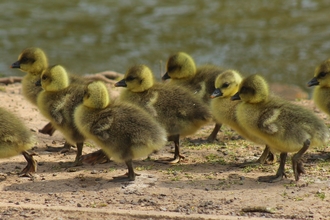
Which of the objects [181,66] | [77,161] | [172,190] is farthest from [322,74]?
[77,161]

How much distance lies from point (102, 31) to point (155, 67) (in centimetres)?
225

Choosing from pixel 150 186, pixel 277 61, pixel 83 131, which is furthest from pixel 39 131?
pixel 277 61

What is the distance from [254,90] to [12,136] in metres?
2.21

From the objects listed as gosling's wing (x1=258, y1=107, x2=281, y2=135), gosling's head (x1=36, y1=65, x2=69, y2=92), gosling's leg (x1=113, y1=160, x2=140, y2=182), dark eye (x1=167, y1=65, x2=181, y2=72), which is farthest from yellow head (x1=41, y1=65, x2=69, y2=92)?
gosling's wing (x1=258, y1=107, x2=281, y2=135)

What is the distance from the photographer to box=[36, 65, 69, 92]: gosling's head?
23.3ft

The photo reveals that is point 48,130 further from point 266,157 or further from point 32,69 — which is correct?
point 266,157

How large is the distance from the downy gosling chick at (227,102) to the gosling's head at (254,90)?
1.24ft

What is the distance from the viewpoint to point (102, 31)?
15172 millimetres

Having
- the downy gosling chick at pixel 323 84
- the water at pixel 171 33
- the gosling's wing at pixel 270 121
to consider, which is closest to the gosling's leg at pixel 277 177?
the gosling's wing at pixel 270 121

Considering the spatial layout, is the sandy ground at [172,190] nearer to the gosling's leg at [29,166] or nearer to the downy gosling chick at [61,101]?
the gosling's leg at [29,166]

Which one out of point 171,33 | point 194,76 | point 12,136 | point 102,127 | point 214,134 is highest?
point 171,33

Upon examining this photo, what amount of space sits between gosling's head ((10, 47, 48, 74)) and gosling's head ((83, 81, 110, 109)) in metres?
1.45

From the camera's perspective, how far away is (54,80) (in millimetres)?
7105

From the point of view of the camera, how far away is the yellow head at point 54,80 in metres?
7.11
